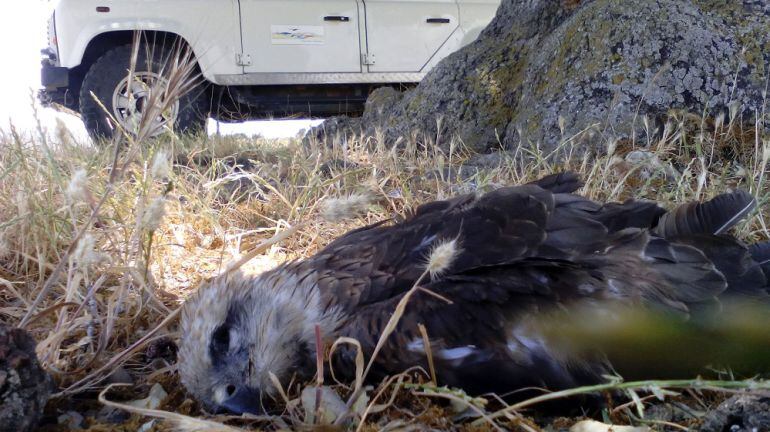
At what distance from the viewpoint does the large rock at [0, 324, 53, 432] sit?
127cm

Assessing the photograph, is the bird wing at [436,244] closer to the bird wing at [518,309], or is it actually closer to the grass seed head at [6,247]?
the bird wing at [518,309]

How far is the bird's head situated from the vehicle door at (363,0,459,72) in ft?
20.4

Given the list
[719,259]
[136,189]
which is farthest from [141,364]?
[719,259]

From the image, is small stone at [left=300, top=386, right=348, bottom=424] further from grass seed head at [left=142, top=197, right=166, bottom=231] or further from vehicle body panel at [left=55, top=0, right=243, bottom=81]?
vehicle body panel at [left=55, top=0, right=243, bottom=81]

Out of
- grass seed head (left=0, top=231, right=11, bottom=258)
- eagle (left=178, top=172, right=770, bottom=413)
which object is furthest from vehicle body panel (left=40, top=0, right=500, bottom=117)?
eagle (left=178, top=172, right=770, bottom=413)

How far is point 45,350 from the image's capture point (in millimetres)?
1658

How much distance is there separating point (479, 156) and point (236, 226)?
172cm

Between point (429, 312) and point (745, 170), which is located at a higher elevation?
point (745, 170)

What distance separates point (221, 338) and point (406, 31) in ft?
21.8

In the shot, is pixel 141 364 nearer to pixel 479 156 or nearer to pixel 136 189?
pixel 136 189

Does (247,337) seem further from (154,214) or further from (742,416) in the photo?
(742,416)

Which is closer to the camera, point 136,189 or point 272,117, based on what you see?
point 136,189

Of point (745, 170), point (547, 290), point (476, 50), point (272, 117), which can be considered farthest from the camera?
point (272, 117)

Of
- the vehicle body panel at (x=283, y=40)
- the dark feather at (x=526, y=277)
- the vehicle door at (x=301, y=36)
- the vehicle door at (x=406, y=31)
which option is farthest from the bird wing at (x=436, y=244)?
the vehicle door at (x=406, y=31)
